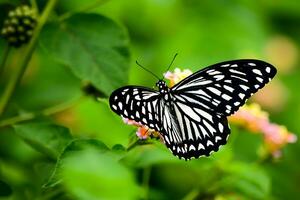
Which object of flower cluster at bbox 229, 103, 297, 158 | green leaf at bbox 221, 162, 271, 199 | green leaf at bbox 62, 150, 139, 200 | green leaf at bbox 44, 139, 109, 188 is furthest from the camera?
flower cluster at bbox 229, 103, 297, 158

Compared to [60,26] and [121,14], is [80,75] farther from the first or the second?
[121,14]

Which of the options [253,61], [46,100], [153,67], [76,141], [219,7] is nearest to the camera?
[76,141]

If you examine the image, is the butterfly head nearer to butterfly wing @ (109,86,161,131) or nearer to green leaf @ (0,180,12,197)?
butterfly wing @ (109,86,161,131)

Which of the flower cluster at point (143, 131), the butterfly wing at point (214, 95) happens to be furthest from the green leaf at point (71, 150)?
the butterfly wing at point (214, 95)

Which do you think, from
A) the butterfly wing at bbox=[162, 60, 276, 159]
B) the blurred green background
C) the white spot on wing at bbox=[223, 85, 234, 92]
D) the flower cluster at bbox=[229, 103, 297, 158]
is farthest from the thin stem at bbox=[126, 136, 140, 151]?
the flower cluster at bbox=[229, 103, 297, 158]

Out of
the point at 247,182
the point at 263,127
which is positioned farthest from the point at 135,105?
the point at 263,127

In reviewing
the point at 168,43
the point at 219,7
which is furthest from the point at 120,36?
the point at 219,7

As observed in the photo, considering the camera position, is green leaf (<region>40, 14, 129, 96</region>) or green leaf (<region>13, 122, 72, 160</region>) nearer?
green leaf (<region>13, 122, 72, 160</region>)
